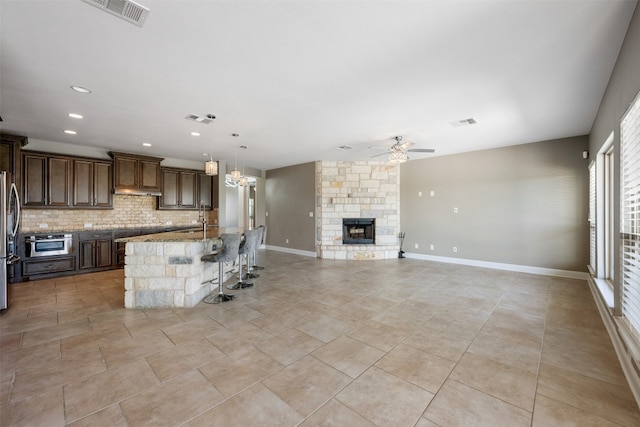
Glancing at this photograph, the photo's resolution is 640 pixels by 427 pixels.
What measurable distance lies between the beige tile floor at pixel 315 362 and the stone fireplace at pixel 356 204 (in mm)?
3162

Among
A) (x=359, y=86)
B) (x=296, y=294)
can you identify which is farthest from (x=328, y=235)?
(x=359, y=86)

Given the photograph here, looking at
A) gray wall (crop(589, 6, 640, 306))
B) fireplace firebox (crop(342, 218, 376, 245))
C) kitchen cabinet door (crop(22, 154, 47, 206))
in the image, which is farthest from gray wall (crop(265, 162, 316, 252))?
gray wall (crop(589, 6, 640, 306))

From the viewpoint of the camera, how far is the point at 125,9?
1.84 meters

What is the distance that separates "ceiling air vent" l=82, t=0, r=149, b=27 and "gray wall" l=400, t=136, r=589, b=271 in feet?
20.4

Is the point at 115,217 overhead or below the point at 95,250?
overhead

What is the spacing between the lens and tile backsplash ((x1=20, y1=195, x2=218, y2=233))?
5145 millimetres

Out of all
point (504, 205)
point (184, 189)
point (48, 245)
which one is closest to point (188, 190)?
point (184, 189)

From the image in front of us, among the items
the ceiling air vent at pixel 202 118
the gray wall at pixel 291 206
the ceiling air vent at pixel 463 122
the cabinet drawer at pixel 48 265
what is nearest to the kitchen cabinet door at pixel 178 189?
the cabinet drawer at pixel 48 265

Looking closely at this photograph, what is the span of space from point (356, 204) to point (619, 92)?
5.16m

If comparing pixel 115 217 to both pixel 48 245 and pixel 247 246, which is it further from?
pixel 247 246

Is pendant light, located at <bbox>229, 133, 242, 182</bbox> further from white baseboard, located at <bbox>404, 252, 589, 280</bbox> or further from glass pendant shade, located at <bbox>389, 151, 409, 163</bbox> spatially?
white baseboard, located at <bbox>404, 252, 589, 280</bbox>

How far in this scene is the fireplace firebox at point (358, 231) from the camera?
23.6 ft

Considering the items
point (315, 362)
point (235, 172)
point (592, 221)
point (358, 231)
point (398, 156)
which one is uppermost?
point (398, 156)

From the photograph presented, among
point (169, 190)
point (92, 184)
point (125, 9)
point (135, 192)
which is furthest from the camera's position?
point (169, 190)
